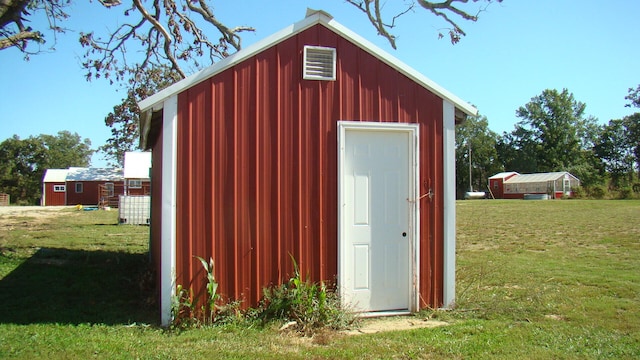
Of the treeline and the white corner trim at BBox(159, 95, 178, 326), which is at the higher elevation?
the treeline

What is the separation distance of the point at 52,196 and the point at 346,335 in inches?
1918

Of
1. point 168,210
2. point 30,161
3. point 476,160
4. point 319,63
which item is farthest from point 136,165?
point 476,160

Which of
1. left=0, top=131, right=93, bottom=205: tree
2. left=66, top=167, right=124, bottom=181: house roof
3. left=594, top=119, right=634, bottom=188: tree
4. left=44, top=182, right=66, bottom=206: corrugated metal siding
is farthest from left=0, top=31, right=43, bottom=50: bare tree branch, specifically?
left=594, top=119, right=634, bottom=188: tree

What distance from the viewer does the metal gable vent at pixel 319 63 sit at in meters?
6.19

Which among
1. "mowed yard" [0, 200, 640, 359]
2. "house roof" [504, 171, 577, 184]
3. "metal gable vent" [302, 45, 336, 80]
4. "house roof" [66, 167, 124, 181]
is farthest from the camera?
"house roof" [504, 171, 577, 184]

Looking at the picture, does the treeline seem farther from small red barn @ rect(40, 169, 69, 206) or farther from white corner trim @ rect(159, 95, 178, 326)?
white corner trim @ rect(159, 95, 178, 326)

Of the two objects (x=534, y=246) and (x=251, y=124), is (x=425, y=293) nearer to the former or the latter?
(x=251, y=124)

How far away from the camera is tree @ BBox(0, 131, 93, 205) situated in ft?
201

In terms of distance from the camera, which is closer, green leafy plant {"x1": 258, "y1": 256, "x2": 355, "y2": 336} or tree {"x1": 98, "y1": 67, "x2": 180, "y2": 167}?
green leafy plant {"x1": 258, "y1": 256, "x2": 355, "y2": 336}

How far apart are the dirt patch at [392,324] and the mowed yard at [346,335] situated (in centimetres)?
11

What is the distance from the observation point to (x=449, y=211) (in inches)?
257

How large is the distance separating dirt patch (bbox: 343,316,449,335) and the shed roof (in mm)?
2883

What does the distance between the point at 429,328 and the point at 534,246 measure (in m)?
9.31

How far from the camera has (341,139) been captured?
6.24 metres
